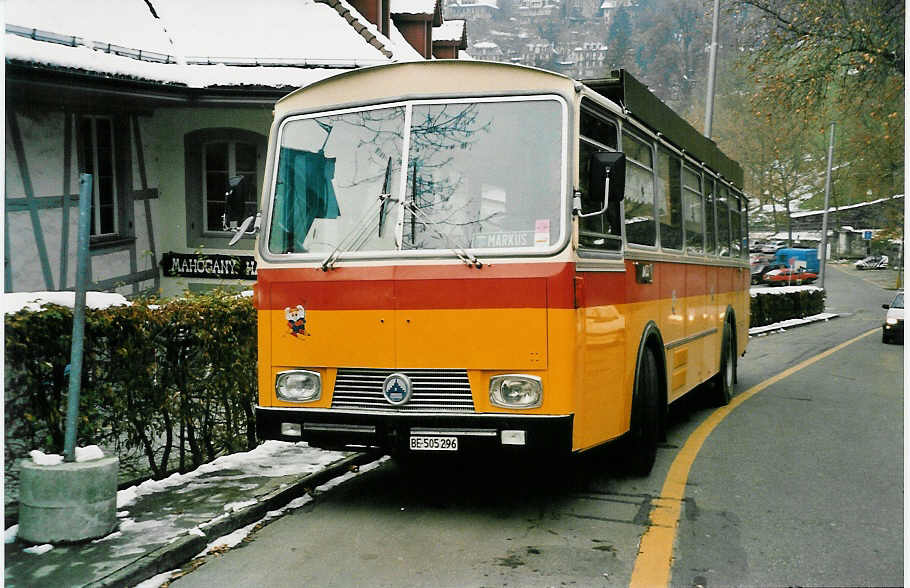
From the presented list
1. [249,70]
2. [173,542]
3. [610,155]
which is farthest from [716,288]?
[249,70]

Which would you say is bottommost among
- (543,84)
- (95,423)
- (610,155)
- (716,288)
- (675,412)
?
(675,412)

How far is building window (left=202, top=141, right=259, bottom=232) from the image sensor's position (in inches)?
656

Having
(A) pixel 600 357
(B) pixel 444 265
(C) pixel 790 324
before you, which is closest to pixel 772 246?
(C) pixel 790 324

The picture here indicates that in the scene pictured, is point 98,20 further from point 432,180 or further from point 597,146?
point 597,146

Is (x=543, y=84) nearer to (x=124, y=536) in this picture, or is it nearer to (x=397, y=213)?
(x=397, y=213)

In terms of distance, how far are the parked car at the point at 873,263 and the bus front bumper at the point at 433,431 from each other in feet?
268

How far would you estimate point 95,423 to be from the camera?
6188 millimetres

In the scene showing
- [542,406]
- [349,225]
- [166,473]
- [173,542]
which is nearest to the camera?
[173,542]

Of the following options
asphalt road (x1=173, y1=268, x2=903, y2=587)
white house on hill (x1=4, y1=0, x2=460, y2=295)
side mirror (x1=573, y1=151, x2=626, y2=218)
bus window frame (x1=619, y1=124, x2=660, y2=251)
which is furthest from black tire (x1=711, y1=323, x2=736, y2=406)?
white house on hill (x1=4, y1=0, x2=460, y2=295)

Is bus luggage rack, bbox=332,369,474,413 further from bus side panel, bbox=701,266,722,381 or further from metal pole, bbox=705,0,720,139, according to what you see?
metal pole, bbox=705,0,720,139

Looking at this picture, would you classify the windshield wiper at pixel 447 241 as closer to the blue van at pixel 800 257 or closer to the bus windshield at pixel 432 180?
the bus windshield at pixel 432 180

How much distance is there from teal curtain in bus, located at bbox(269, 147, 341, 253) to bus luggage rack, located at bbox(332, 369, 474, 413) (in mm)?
1007

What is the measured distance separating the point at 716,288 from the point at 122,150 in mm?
9237

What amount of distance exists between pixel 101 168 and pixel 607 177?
10.8 meters
